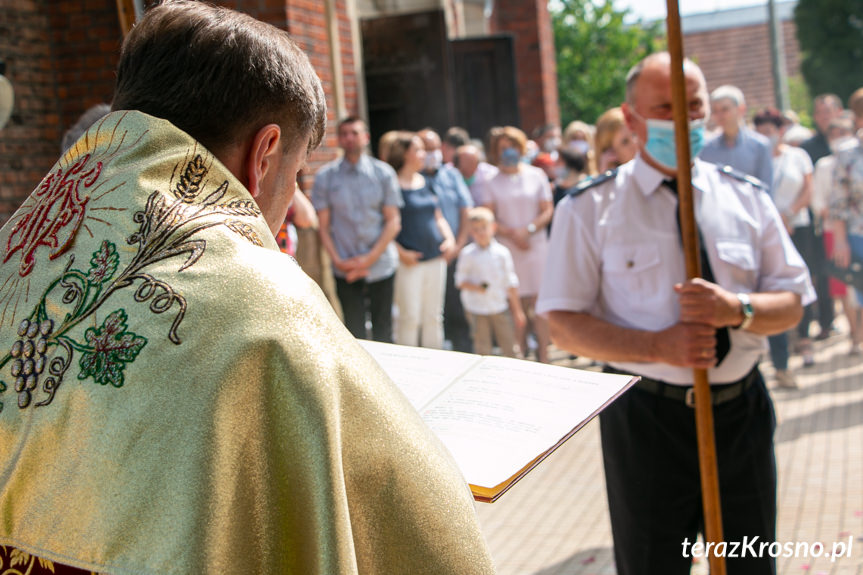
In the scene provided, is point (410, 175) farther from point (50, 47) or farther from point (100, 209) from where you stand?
point (100, 209)

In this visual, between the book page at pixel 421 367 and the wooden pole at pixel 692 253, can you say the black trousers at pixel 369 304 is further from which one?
the book page at pixel 421 367

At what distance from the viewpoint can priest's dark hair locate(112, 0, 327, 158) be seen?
4.32 feet

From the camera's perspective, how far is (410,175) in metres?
8.23

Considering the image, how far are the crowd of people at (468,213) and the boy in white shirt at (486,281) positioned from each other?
0.8 inches

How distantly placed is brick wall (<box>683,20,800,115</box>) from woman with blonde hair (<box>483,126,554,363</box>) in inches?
1546

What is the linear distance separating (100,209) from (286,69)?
312 mm

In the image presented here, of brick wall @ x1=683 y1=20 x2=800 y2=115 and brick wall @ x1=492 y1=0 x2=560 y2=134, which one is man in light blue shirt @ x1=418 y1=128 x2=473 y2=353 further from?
brick wall @ x1=683 y1=20 x2=800 y2=115

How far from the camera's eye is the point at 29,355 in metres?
1.22

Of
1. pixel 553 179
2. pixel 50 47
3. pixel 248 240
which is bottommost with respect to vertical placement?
pixel 553 179

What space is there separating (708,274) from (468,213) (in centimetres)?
549

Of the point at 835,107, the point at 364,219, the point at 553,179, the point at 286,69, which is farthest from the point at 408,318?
the point at 286,69

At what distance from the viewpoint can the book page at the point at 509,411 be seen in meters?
1.60

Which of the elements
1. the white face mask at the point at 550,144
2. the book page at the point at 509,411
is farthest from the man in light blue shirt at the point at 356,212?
the book page at the point at 509,411

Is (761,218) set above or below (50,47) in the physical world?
below
